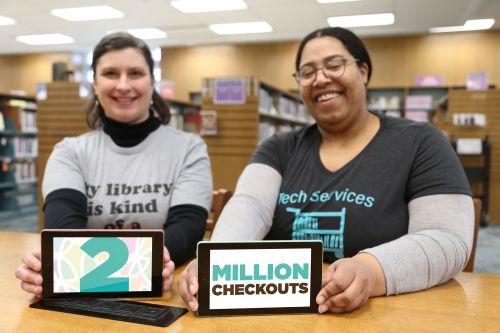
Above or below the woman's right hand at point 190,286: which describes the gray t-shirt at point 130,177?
above

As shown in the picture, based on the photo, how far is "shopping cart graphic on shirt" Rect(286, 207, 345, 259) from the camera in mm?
1146

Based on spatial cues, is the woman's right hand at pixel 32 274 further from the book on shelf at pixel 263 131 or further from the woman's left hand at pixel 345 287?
the book on shelf at pixel 263 131

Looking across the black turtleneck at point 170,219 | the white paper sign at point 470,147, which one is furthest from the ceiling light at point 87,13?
the black turtleneck at point 170,219

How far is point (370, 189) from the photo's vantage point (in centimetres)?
116

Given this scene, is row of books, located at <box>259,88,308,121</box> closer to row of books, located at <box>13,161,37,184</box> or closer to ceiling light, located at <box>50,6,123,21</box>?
ceiling light, located at <box>50,6,123,21</box>

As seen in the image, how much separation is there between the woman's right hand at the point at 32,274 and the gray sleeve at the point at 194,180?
53 cm

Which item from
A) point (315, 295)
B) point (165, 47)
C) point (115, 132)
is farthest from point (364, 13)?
point (315, 295)

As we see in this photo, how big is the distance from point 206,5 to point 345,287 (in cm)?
659

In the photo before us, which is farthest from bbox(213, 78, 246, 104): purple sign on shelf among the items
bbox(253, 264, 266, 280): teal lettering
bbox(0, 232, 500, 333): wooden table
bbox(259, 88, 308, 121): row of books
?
bbox(253, 264, 266, 280): teal lettering

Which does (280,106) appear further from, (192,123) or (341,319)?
(341,319)

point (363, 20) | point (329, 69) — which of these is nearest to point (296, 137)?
point (329, 69)

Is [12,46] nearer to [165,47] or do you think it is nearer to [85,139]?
[165,47]

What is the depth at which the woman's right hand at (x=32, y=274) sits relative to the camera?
0.89 m

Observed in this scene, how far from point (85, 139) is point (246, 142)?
342cm
